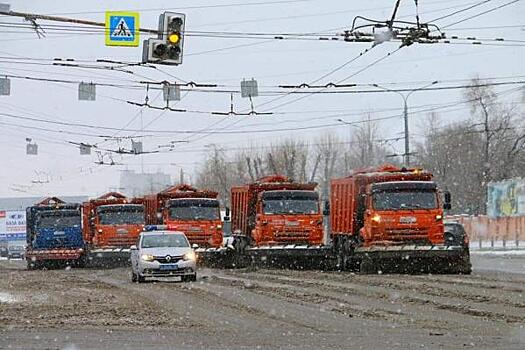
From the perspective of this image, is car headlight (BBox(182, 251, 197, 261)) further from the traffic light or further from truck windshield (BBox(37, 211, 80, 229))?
truck windshield (BBox(37, 211, 80, 229))

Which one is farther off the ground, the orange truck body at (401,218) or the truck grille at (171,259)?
the orange truck body at (401,218)

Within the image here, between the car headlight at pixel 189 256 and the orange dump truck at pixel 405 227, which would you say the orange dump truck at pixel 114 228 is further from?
the car headlight at pixel 189 256

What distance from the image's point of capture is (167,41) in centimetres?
2162

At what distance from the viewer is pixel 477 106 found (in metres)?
85.4

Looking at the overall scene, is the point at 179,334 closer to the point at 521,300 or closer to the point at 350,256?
the point at 521,300

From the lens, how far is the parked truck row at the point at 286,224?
1227 inches

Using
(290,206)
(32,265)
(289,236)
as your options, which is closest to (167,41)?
(289,236)

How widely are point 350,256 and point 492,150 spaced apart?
191ft

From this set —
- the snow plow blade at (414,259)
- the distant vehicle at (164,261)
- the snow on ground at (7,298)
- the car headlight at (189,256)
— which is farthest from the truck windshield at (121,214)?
the snow on ground at (7,298)

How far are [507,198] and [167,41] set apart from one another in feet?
154

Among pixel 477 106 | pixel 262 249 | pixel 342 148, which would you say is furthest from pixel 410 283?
pixel 342 148

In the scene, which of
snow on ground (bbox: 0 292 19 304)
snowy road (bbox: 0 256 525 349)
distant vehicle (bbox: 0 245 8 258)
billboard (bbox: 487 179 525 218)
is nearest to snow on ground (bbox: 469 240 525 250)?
billboard (bbox: 487 179 525 218)

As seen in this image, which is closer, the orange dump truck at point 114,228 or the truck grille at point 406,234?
the truck grille at point 406,234

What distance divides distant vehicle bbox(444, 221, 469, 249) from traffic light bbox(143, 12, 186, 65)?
1306cm
